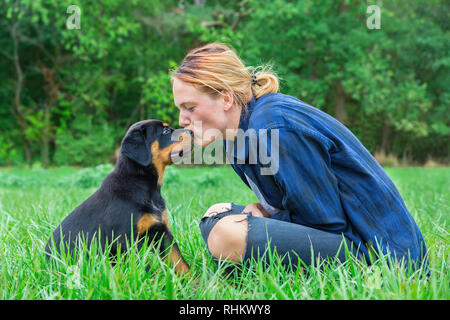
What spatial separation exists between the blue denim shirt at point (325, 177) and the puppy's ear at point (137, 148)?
0.63 meters

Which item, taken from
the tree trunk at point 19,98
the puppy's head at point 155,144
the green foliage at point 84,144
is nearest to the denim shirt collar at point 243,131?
the puppy's head at point 155,144

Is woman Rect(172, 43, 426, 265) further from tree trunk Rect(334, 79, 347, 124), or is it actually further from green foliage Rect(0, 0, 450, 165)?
tree trunk Rect(334, 79, 347, 124)

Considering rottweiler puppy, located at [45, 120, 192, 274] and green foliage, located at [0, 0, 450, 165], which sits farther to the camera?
green foliage, located at [0, 0, 450, 165]

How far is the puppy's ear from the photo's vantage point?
8.55ft

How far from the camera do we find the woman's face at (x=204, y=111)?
2445mm

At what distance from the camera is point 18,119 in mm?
16750

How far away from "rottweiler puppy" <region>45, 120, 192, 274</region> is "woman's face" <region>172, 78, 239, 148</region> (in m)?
0.36

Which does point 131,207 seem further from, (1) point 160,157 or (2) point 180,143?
(2) point 180,143

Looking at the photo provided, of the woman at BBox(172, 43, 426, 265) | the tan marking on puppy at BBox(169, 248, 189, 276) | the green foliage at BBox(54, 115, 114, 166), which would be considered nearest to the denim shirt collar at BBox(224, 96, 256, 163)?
the woman at BBox(172, 43, 426, 265)

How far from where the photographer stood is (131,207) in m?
2.43
